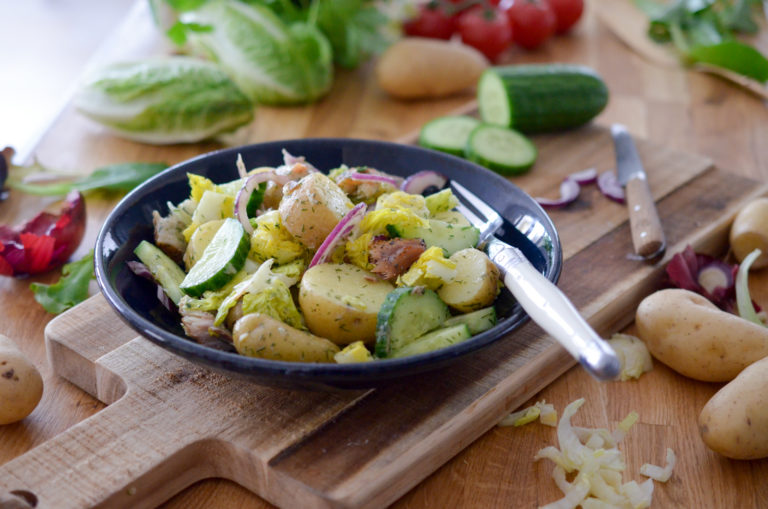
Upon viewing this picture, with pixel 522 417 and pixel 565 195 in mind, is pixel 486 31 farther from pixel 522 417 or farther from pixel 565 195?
pixel 522 417

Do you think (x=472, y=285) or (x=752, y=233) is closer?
(x=472, y=285)

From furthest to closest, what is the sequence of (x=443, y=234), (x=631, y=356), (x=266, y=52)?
(x=266, y=52), (x=631, y=356), (x=443, y=234)

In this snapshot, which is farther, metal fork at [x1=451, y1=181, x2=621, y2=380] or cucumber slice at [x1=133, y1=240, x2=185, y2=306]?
cucumber slice at [x1=133, y1=240, x2=185, y2=306]

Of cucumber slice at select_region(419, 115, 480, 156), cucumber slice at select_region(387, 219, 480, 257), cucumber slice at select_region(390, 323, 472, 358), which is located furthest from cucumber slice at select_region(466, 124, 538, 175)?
cucumber slice at select_region(390, 323, 472, 358)

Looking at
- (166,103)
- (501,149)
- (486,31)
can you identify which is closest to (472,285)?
(501,149)

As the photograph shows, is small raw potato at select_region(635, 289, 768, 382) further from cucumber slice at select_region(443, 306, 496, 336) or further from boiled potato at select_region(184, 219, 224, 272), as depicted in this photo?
boiled potato at select_region(184, 219, 224, 272)

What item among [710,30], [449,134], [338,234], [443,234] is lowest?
[710,30]
